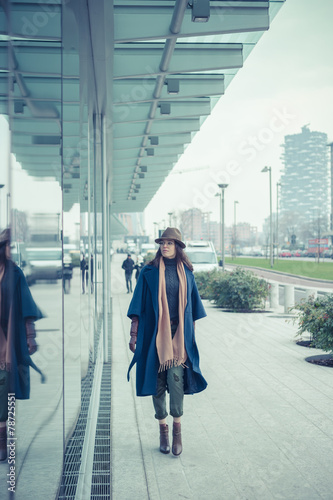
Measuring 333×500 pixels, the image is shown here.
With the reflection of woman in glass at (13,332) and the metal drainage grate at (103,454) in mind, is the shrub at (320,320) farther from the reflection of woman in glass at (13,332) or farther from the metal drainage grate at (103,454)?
the reflection of woman in glass at (13,332)

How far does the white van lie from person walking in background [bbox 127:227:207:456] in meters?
20.8

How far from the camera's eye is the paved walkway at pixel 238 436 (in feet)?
12.4

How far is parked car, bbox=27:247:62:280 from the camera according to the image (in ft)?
6.10

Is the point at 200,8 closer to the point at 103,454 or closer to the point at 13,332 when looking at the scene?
the point at 103,454

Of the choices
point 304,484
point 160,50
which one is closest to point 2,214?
point 304,484

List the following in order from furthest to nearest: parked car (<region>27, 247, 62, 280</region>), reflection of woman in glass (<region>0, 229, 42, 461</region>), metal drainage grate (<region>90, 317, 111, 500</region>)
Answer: metal drainage grate (<region>90, 317, 111, 500</region>)
parked car (<region>27, 247, 62, 280</region>)
reflection of woman in glass (<region>0, 229, 42, 461</region>)

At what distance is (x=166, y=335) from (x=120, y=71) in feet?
14.0

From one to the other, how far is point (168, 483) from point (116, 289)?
23.8 m

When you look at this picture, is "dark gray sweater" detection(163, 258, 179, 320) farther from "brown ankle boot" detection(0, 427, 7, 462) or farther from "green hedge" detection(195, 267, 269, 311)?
"green hedge" detection(195, 267, 269, 311)

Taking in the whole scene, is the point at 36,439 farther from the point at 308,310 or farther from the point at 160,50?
the point at 308,310

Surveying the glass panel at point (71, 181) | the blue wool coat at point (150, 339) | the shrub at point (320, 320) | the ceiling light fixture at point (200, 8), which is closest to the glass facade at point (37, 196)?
the glass panel at point (71, 181)

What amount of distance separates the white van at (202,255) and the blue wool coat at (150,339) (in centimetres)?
2085

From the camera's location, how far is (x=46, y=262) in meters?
2.05

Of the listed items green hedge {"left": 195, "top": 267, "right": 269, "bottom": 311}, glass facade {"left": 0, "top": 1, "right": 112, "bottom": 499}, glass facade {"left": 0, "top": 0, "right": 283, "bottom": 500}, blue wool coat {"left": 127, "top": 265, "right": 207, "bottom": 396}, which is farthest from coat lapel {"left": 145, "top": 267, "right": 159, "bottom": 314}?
green hedge {"left": 195, "top": 267, "right": 269, "bottom": 311}
